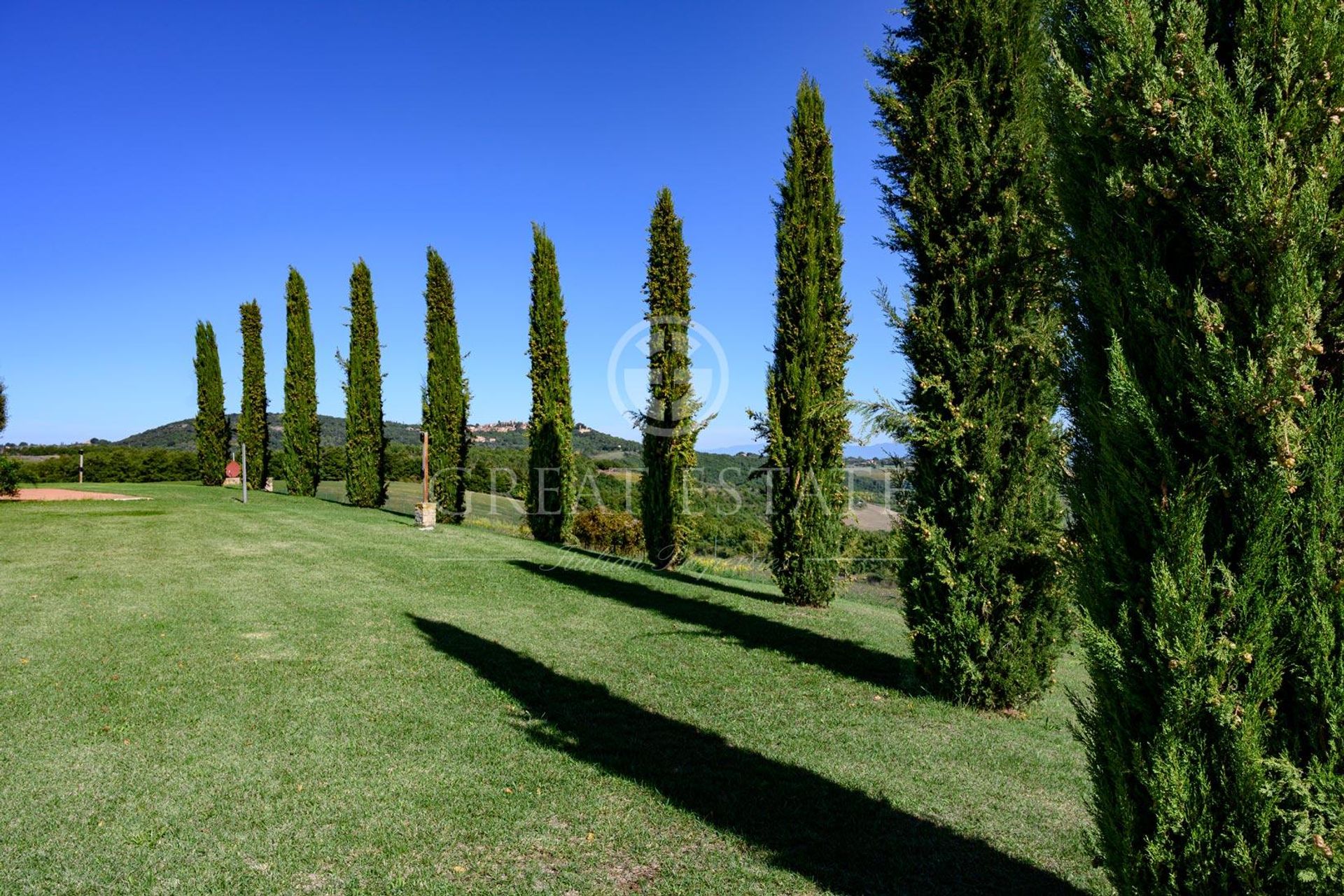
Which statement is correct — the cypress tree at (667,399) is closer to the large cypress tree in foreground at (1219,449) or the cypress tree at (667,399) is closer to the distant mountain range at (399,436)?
the distant mountain range at (399,436)

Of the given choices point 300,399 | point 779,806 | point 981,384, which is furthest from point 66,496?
point 981,384

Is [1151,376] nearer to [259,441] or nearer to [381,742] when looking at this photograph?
[381,742]

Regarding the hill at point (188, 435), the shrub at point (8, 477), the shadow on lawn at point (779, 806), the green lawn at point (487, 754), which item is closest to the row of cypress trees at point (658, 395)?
the green lawn at point (487, 754)

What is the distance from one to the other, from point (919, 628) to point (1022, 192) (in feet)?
13.0

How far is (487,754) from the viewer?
486 cm

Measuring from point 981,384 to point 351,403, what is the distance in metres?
21.0

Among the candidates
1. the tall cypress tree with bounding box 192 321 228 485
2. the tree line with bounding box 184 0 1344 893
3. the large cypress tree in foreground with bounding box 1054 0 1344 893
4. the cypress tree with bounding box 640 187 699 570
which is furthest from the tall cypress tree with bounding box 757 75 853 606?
the tall cypress tree with bounding box 192 321 228 485

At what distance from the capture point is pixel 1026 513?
625 cm

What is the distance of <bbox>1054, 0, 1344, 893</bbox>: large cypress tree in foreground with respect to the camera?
2.12 metres

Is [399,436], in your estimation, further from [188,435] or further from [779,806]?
[779,806]

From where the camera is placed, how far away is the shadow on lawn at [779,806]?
352 centimetres

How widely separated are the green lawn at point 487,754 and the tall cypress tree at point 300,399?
52.0 feet

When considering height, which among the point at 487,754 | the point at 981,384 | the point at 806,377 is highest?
the point at 806,377

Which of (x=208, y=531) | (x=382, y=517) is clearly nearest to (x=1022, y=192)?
(x=208, y=531)
